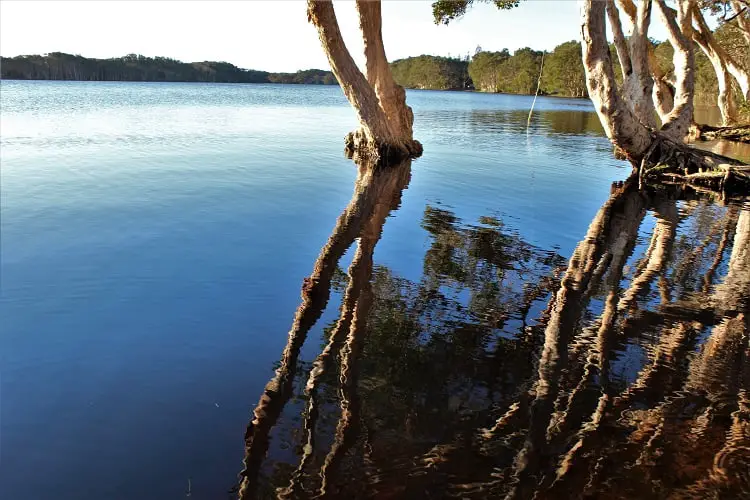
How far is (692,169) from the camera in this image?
17.9m

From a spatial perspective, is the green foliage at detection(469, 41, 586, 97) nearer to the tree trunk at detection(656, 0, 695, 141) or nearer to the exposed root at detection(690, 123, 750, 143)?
the exposed root at detection(690, 123, 750, 143)

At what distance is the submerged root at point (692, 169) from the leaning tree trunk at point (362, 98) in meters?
8.63

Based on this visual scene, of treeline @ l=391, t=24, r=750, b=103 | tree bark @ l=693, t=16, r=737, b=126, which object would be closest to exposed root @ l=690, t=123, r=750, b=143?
tree bark @ l=693, t=16, r=737, b=126

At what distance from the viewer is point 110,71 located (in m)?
139

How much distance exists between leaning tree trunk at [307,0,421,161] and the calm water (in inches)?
280

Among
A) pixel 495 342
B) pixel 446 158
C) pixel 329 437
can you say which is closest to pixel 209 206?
pixel 495 342

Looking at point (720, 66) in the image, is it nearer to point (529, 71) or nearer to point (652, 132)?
point (652, 132)

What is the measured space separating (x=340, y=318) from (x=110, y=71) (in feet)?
505

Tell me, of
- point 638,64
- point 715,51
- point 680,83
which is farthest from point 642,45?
point 715,51

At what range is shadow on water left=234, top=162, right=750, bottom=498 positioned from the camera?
400cm

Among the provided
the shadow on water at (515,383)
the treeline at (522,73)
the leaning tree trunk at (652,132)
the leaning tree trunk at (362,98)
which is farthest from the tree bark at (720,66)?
the treeline at (522,73)

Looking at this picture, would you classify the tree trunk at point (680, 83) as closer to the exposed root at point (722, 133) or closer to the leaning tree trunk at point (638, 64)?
the leaning tree trunk at point (638, 64)

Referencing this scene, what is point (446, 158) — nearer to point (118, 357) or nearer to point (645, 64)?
point (645, 64)

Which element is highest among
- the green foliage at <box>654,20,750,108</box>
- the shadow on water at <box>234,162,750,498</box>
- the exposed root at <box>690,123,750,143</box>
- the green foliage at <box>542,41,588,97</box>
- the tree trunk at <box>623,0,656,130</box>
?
the green foliage at <box>542,41,588,97</box>
